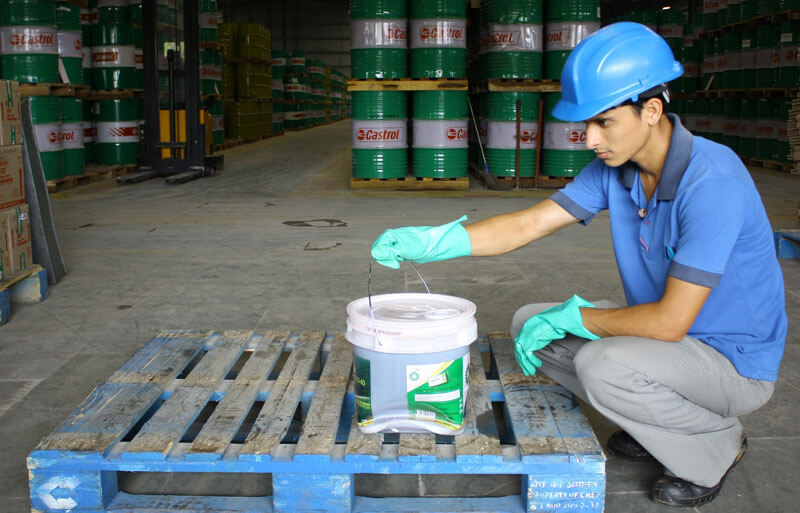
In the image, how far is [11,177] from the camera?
424cm

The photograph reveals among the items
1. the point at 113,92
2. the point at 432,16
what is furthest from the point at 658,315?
the point at 113,92

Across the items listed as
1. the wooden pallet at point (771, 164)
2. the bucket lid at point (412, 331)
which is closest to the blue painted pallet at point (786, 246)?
the bucket lid at point (412, 331)

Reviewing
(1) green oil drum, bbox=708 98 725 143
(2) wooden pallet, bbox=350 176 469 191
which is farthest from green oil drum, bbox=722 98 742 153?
(2) wooden pallet, bbox=350 176 469 191

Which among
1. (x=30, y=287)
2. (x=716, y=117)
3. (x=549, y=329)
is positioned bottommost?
(x=30, y=287)

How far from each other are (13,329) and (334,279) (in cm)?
191

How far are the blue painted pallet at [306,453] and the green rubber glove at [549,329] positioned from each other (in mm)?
151

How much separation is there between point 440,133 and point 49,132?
4620mm

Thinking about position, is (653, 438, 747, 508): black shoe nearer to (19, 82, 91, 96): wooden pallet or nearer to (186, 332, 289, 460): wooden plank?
(186, 332, 289, 460): wooden plank

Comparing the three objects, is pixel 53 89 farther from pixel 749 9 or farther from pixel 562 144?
pixel 749 9

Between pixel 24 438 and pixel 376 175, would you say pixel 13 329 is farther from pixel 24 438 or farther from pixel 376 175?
pixel 376 175

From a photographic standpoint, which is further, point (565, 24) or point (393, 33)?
point (565, 24)

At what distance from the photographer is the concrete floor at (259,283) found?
2629 mm

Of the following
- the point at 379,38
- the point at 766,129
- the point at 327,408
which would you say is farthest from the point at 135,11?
the point at 327,408

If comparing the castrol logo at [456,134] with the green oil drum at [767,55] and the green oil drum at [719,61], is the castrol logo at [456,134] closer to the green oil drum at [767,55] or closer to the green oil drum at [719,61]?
the green oil drum at [767,55]
